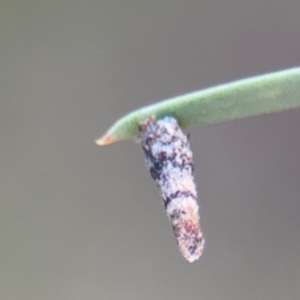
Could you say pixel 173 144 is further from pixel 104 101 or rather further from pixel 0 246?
pixel 0 246

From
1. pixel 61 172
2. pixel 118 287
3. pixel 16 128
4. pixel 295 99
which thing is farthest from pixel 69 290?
pixel 295 99

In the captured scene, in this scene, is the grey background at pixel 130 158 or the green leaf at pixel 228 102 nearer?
the green leaf at pixel 228 102

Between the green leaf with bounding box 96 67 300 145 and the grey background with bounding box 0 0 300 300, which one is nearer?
the green leaf with bounding box 96 67 300 145

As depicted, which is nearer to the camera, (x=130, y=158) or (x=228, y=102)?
(x=228, y=102)
